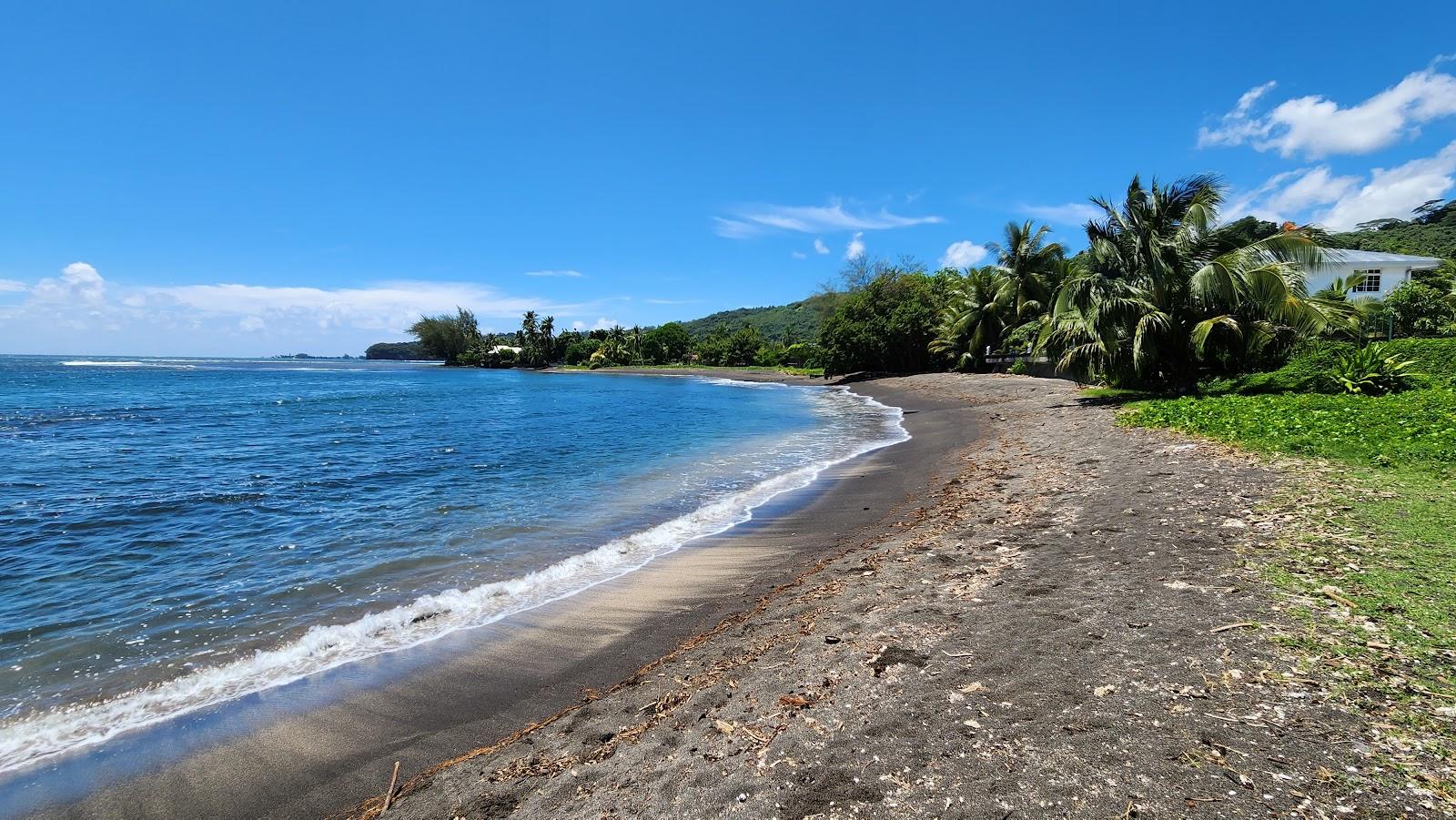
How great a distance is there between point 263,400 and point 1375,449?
5127cm

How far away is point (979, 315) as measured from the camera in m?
43.1

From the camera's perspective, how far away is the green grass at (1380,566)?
3029mm

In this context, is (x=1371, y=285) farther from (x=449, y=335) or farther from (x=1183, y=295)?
(x=449, y=335)

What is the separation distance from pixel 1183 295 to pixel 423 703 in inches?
873

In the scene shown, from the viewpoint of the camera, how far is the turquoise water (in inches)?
228

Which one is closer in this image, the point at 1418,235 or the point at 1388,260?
the point at 1388,260

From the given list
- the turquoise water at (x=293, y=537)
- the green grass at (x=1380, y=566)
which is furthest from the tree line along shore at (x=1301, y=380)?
the turquoise water at (x=293, y=537)

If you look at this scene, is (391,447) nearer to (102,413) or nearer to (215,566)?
(215,566)

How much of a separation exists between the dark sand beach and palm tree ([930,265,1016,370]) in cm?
3685

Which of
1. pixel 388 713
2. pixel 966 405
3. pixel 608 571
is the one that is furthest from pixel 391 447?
pixel 966 405

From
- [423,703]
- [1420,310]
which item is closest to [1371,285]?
[1420,310]

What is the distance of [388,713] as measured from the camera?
4.98 meters

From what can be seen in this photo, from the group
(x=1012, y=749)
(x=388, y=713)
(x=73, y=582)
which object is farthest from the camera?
(x=73, y=582)

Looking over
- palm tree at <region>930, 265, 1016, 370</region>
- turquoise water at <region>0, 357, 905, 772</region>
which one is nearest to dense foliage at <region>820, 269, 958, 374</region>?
palm tree at <region>930, 265, 1016, 370</region>
